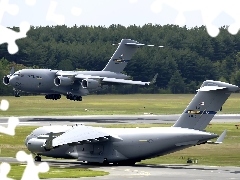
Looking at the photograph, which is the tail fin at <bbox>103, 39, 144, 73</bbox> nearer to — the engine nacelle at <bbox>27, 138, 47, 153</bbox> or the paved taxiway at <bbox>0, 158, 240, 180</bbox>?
the paved taxiway at <bbox>0, 158, 240, 180</bbox>

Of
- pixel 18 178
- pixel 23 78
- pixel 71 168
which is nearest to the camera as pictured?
pixel 18 178

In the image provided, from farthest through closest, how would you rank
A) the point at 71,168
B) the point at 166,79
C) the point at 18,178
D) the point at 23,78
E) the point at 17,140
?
the point at 166,79, the point at 23,78, the point at 17,140, the point at 71,168, the point at 18,178

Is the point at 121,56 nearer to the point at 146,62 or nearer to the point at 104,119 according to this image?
the point at 104,119

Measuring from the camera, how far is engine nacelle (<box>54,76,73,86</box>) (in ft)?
342

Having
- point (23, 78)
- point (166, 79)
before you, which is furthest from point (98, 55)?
point (23, 78)

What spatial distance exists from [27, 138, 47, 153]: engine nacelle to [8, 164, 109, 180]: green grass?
2.71 metres

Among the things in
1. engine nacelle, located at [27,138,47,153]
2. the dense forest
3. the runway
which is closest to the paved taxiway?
engine nacelle, located at [27,138,47,153]

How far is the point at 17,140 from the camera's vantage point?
2682 inches

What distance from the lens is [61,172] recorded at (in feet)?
154

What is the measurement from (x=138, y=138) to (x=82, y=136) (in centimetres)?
322

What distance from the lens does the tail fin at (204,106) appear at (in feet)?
173

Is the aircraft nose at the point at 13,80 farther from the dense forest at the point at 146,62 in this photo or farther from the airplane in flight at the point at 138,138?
the dense forest at the point at 146,62

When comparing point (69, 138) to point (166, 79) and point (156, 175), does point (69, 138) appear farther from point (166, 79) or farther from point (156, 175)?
point (166, 79)

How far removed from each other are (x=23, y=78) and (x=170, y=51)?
9121 centimetres
